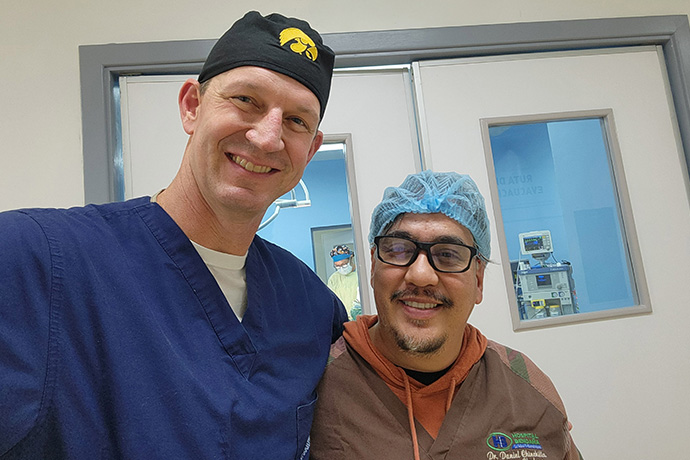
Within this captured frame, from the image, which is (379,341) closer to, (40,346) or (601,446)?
(40,346)

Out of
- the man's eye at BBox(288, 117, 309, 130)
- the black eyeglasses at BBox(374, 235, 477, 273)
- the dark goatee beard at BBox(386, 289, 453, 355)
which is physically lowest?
the dark goatee beard at BBox(386, 289, 453, 355)

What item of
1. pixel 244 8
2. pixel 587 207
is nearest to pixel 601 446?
pixel 587 207

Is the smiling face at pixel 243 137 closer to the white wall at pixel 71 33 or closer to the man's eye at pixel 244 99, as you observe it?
the man's eye at pixel 244 99

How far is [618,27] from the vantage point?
6.14 ft

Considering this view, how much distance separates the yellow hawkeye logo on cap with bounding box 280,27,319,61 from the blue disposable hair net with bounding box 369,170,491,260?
40 cm

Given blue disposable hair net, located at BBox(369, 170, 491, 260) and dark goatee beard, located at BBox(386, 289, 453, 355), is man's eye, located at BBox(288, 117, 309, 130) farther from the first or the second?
dark goatee beard, located at BBox(386, 289, 453, 355)

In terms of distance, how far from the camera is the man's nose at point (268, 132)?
0.93m

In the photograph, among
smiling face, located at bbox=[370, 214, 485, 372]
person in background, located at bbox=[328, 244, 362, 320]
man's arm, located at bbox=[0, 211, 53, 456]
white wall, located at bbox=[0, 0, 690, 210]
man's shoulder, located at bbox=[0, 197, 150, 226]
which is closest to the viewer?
man's arm, located at bbox=[0, 211, 53, 456]

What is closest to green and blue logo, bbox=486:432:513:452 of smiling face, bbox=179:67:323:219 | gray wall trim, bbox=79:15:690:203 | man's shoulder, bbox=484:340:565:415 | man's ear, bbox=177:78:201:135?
man's shoulder, bbox=484:340:565:415

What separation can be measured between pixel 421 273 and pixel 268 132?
476 mm

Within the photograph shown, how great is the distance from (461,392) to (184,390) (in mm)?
661

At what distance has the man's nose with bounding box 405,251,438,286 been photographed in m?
1.12

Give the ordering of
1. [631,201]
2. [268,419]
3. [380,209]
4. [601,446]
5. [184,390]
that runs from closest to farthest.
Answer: [184,390], [268,419], [380,209], [601,446], [631,201]

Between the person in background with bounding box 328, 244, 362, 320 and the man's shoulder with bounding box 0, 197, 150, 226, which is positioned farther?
the person in background with bounding box 328, 244, 362, 320
